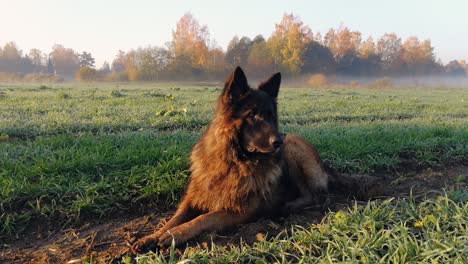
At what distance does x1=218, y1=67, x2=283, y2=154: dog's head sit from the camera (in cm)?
336

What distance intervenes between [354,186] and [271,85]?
1.47 meters

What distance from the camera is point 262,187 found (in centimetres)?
349

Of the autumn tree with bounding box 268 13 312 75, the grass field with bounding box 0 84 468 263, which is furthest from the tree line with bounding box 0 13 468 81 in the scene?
the grass field with bounding box 0 84 468 263

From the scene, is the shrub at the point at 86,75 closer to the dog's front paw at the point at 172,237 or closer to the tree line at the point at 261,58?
the tree line at the point at 261,58

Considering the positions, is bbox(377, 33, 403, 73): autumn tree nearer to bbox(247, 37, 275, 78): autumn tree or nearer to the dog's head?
bbox(247, 37, 275, 78): autumn tree

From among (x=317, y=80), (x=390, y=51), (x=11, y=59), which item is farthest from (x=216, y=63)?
(x=11, y=59)

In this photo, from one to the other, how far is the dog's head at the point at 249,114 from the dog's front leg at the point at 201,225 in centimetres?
64

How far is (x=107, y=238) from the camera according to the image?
317cm

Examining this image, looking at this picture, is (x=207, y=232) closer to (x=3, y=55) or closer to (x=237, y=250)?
(x=237, y=250)

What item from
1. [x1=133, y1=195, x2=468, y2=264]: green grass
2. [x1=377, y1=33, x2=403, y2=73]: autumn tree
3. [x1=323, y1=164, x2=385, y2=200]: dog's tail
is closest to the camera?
[x1=133, y1=195, x2=468, y2=264]: green grass

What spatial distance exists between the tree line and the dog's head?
40.1m

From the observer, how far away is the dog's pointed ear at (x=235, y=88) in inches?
135

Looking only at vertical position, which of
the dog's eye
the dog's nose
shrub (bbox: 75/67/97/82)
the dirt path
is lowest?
the dirt path

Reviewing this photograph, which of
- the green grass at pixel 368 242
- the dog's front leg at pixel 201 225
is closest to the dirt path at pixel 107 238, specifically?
the dog's front leg at pixel 201 225
